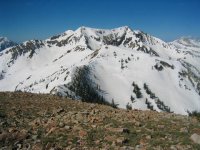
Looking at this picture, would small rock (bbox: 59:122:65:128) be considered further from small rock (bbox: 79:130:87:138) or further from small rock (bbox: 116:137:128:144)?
small rock (bbox: 116:137:128:144)

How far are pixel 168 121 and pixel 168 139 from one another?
3.90 metres

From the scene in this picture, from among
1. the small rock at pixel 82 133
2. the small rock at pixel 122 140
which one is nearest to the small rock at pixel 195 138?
the small rock at pixel 122 140

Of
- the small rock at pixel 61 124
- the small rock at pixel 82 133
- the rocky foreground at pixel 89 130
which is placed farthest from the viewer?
the small rock at pixel 61 124

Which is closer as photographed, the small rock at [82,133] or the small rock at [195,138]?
the small rock at [195,138]

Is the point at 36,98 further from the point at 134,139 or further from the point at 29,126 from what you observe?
the point at 134,139

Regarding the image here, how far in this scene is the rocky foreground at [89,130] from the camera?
1515 centimetres

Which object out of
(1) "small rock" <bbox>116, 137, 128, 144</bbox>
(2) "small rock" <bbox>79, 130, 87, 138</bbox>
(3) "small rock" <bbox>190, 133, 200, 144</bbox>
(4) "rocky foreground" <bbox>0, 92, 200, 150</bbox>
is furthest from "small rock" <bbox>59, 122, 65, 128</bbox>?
(3) "small rock" <bbox>190, 133, 200, 144</bbox>

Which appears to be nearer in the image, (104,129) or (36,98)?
(104,129)

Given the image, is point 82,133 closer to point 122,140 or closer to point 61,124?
point 61,124

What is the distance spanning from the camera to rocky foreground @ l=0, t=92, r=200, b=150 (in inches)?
596

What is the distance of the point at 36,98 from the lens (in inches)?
1046

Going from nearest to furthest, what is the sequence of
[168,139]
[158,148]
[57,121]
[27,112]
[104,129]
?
[158,148] → [168,139] → [104,129] → [57,121] → [27,112]

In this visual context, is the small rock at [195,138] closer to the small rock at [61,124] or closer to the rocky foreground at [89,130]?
the rocky foreground at [89,130]

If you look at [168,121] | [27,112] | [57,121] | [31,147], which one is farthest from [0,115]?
[168,121]
